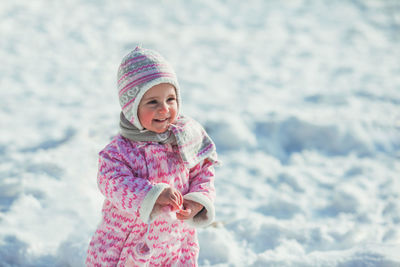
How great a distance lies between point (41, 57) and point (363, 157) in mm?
4441

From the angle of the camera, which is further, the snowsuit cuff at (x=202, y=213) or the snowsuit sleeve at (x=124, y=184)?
the snowsuit cuff at (x=202, y=213)

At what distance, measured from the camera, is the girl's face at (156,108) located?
1.96m

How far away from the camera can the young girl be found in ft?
6.36

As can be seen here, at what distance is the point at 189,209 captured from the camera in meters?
1.94

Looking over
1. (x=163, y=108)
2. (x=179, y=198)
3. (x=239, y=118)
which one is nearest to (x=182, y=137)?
(x=163, y=108)

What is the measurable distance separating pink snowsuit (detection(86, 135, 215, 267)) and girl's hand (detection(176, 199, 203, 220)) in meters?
0.02

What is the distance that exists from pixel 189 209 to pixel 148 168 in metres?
0.25

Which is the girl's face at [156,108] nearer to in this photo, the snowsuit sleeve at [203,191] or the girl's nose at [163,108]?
the girl's nose at [163,108]

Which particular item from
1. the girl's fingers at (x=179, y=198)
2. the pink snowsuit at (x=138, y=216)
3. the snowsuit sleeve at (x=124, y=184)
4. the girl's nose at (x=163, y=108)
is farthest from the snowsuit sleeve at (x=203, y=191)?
the girl's nose at (x=163, y=108)

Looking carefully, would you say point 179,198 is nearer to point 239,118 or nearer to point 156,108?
point 156,108

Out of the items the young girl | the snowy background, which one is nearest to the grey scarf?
the young girl

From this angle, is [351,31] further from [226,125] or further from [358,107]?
[226,125]

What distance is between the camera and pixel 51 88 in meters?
5.71

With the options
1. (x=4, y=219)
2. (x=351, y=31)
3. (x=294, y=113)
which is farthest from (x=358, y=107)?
(x=4, y=219)
